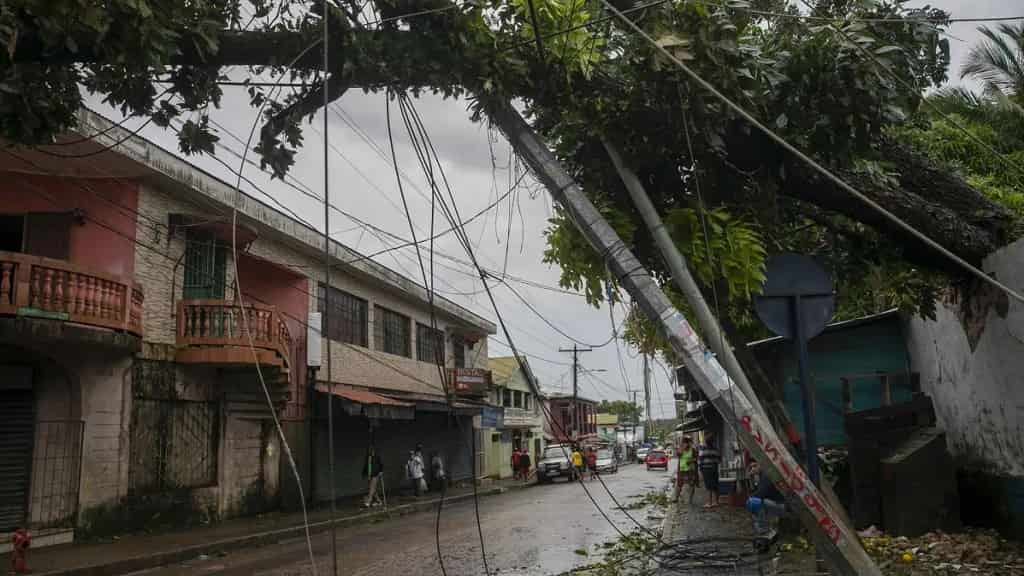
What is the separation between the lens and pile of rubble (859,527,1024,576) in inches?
263

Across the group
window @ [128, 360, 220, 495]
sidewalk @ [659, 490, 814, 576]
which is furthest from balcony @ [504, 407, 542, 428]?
sidewalk @ [659, 490, 814, 576]

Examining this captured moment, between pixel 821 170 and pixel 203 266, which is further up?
pixel 203 266

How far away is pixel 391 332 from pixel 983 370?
70.0 ft

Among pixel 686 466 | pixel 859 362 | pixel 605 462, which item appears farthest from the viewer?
pixel 605 462

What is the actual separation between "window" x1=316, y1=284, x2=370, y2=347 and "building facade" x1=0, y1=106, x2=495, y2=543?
40 cm

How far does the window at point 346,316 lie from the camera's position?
893 inches

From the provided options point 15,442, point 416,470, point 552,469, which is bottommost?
point 552,469

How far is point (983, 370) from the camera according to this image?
8203 mm

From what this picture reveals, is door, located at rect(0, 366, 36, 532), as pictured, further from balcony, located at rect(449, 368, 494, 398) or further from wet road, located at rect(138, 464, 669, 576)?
balcony, located at rect(449, 368, 494, 398)

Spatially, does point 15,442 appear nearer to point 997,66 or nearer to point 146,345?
point 146,345

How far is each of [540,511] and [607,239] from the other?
1386 cm

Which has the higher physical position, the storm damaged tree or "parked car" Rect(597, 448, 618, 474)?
the storm damaged tree

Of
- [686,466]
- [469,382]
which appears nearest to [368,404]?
[686,466]

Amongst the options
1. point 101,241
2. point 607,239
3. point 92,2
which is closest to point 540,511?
point 101,241
